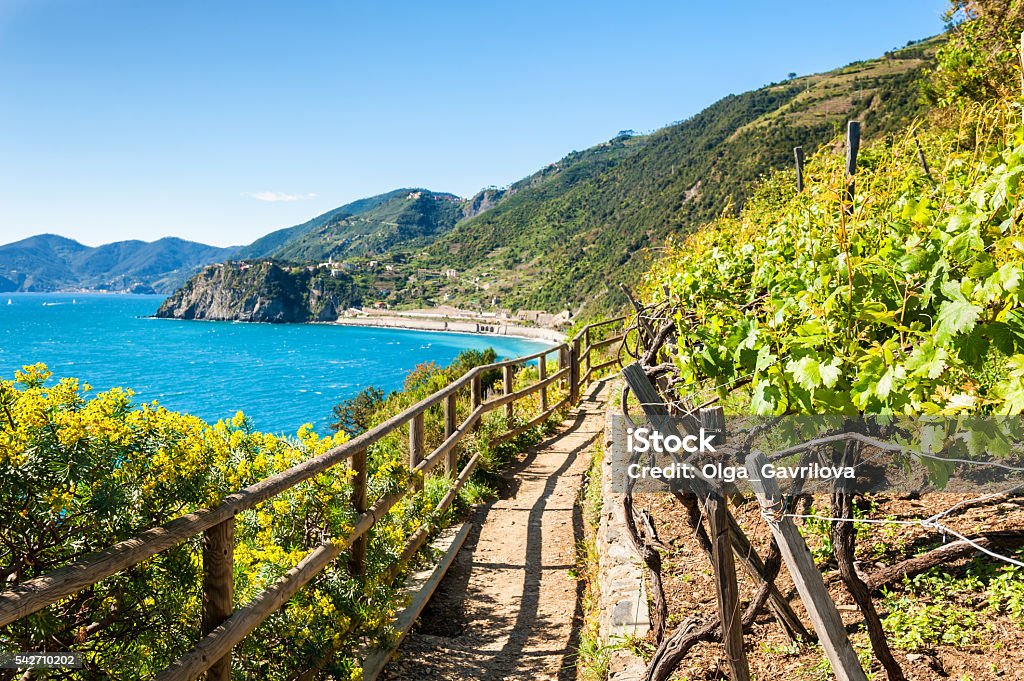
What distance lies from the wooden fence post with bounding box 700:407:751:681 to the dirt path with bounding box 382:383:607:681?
158 cm

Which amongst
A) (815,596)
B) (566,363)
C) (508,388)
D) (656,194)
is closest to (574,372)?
(566,363)

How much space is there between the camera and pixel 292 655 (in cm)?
258

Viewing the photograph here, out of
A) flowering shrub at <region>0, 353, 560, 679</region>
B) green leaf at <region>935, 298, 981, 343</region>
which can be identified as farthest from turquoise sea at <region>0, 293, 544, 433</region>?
green leaf at <region>935, 298, 981, 343</region>

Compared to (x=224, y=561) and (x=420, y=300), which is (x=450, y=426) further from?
(x=420, y=300)

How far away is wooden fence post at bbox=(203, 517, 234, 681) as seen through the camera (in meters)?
2.09

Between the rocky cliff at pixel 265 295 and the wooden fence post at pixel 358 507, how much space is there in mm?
135689

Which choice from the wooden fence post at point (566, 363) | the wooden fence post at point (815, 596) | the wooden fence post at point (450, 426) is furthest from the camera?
the wooden fence post at point (566, 363)

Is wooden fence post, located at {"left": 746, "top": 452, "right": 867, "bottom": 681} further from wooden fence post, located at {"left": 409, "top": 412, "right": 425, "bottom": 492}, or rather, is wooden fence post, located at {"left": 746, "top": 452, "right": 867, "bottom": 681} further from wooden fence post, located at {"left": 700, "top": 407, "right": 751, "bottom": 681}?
wooden fence post, located at {"left": 409, "top": 412, "right": 425, "bottom": 492}

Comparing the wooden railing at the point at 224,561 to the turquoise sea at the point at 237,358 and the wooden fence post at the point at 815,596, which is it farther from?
the turquoise sea at the point at 237,358

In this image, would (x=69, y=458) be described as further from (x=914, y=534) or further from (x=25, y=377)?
(x=914, y=534)

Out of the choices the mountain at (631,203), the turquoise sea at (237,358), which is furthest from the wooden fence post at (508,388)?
the turquoise sea at (237,358)

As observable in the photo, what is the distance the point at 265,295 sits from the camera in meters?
135

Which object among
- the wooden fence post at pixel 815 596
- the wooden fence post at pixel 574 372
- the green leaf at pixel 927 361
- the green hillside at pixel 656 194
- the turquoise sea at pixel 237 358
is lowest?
the turquoise sea at pixel 237 358

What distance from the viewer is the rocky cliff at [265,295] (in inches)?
5300
